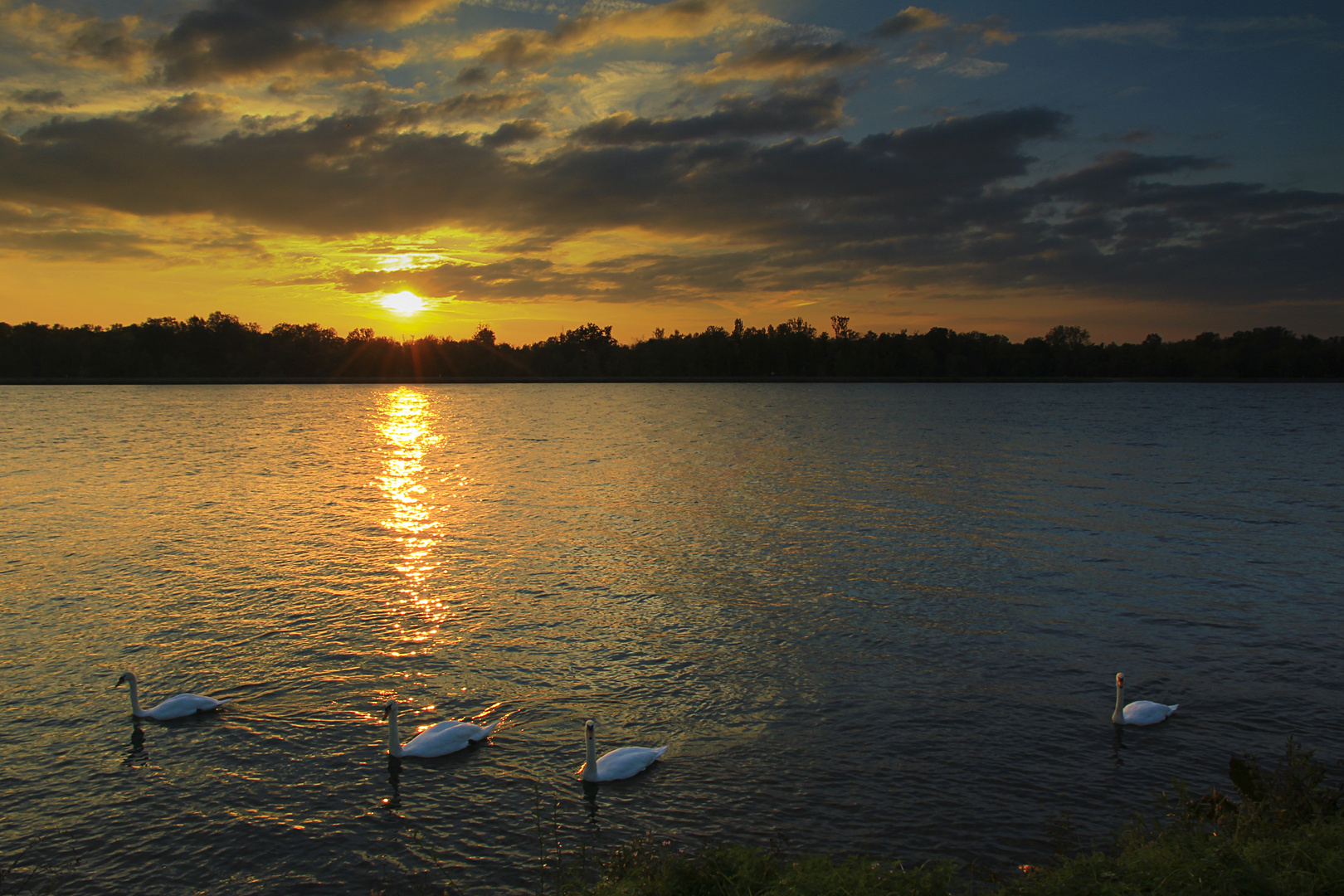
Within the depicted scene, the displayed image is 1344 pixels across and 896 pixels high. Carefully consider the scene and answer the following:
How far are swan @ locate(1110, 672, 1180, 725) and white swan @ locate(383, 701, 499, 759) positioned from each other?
10.7 meters

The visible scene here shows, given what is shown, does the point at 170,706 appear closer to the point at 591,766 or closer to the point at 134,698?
the point at 134,698

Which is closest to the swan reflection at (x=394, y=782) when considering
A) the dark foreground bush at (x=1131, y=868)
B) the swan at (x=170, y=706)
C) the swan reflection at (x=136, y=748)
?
the dark foreground bush at (x=1131, y=868)

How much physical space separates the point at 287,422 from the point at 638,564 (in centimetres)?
7947

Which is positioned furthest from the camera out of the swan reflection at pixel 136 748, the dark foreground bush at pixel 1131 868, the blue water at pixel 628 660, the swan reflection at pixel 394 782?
the swan reflection at pixel 136 748

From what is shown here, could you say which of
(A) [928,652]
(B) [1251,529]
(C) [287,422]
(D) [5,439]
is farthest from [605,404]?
(A) [928,652]

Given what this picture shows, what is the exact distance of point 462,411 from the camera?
398 ft

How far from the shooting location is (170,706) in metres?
13.8

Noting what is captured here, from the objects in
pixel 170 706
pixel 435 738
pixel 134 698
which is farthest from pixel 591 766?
pixel 134 698

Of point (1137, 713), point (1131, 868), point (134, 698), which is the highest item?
point (1131, 868)

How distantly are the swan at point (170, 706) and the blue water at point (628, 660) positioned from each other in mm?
229

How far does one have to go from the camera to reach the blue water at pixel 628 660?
11.0 m

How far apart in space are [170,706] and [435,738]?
5.05m

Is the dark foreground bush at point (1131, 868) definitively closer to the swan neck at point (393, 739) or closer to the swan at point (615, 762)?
the swan at point (615, 762)

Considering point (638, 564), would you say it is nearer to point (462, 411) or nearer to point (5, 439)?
point (5, 439)
